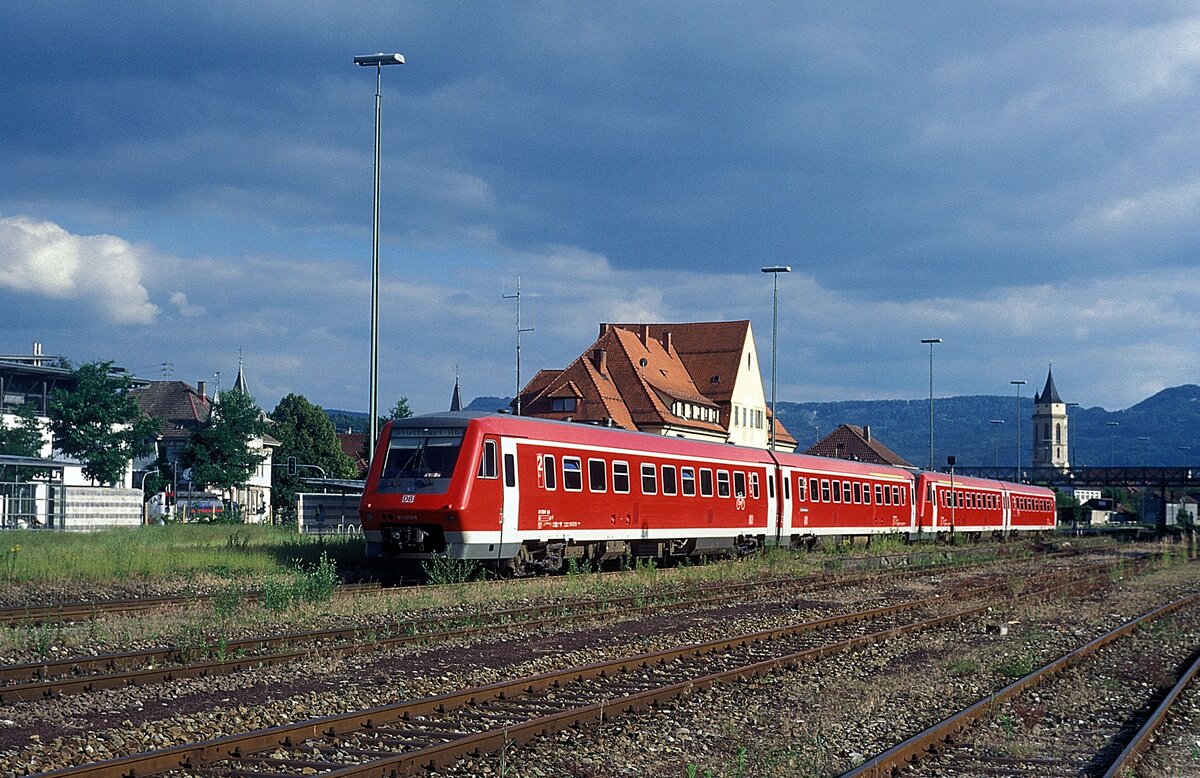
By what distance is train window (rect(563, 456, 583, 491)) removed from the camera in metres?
23.1

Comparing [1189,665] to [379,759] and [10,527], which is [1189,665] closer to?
[379,759]

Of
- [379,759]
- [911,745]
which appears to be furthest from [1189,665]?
[379,759]

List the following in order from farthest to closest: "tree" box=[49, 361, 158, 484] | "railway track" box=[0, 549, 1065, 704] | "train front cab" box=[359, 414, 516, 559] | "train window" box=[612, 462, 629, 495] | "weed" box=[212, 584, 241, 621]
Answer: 1. "tree" box=[49, 361, 158, 484]
2. "train window" box=[612, 462, 629, 495]
3. "train front cab" box=[359, 414, 516, 559]
4. "weed" box=[212, 584, 241, 621]
5. "railway track" box=[0, 549, 1065, 704]

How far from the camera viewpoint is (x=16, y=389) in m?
75.4

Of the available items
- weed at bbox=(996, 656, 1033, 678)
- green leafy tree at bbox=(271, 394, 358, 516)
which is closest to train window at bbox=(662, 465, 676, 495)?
weed at bbox=(996, 656, 1033, 678)

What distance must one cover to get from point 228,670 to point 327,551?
13795 mm

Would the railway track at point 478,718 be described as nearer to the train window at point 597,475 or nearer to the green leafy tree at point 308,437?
the train window at point 597,475

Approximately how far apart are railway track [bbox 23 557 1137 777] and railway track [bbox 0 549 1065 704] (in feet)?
8.81

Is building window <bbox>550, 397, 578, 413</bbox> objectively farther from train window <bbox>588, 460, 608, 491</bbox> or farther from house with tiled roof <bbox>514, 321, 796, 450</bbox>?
train window <bbox>588, 460, 608, 491</bbox>

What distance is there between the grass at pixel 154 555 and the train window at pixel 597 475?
5.01 m

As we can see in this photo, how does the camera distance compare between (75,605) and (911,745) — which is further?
(75,605)

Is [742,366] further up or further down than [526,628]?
further up

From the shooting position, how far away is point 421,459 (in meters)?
21.5

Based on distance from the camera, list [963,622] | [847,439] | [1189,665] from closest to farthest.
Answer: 1. [1189,665]
2. [963,622]
3. [847,439]
